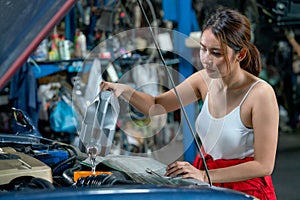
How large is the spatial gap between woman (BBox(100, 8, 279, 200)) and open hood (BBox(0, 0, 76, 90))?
294 millimetres

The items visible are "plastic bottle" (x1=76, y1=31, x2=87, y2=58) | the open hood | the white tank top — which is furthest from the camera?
"plastic bottle" (x1=76, y1=31, x2=87, y2=58)

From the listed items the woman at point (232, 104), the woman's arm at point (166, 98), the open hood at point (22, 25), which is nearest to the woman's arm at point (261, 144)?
the woman at point (232, 104)

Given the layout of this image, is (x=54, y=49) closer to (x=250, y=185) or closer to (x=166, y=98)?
(x=166, y=98)

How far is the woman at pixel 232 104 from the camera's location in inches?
71.7

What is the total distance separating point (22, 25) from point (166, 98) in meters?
0.78

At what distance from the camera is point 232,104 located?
78.8 inches

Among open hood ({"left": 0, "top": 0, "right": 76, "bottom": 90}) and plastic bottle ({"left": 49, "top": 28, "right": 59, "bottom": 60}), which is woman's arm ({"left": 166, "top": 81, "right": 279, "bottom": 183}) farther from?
plastic bottle ({"left": 49, "top": 28, "right": 59, "bottom": 60})

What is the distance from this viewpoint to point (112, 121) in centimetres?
160

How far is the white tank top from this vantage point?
75.6 inches

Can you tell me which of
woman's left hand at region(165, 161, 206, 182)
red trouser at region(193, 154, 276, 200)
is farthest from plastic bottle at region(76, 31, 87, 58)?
woman's left hand at region(165, 161, 206, 182)

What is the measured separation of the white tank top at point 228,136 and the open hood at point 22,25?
2.25 ft

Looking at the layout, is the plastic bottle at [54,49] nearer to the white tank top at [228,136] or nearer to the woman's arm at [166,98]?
the woman's arm at [166,98]

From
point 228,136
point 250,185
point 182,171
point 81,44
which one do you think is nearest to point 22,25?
point 182,171

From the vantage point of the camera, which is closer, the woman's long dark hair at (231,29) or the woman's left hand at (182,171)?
the woman's left hand at (182,171)
